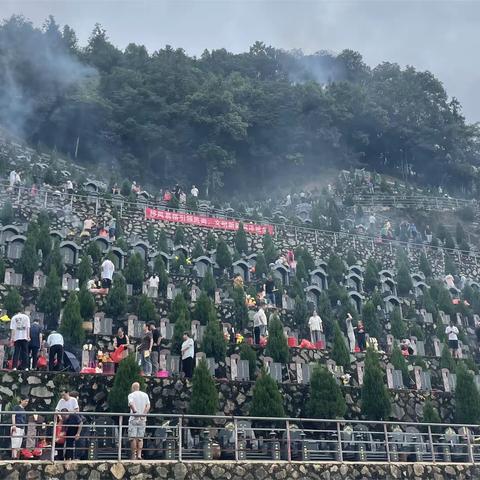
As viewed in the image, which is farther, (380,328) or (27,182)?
(27,182)

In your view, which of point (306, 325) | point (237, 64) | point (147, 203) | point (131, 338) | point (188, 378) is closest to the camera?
point (188, 378)

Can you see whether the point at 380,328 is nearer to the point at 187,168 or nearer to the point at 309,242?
the point at 309,242

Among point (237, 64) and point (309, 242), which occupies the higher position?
point (237, 64)

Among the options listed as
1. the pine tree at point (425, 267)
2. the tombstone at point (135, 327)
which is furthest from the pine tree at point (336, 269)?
the tombstone at point (135, 327)

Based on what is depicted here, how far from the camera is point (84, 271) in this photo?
23.4m

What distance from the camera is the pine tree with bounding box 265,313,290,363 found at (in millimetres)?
19391

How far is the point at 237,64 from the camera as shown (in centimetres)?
6538

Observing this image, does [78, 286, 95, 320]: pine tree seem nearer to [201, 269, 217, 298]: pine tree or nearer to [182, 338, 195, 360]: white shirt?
[182, 338, 195, 360]: white shirt

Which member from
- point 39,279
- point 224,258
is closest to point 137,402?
point 39,279

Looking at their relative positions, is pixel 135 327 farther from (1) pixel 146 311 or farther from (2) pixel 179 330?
(2) pixel 179 330

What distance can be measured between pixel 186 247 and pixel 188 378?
46.2 ft

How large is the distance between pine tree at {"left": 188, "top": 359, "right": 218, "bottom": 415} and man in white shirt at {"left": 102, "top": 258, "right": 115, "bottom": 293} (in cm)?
855

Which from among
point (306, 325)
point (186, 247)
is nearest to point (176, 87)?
point (186, 247)

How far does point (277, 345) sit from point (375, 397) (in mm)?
3379
